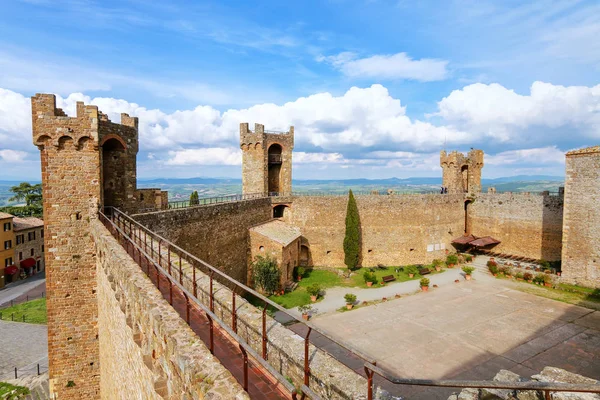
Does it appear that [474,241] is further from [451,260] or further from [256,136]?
[256,136]

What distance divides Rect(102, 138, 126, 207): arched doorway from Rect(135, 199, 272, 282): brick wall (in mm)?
1939

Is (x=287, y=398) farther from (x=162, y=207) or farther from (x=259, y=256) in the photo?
(x=259, y=256)

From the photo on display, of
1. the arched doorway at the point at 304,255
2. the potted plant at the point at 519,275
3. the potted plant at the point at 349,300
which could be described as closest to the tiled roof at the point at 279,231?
the arched doorway at the point at 304,255

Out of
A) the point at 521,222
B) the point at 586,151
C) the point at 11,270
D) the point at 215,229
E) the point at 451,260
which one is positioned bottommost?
the point at 11,270

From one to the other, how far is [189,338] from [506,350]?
11962 mm

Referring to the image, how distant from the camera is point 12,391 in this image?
47.4 ft

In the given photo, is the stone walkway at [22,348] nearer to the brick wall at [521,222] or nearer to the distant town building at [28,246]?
the distant town building at [28,246]

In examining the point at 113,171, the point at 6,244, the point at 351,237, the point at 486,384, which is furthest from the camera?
the point at 6,244

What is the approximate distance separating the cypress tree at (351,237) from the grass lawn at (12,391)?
1771 cm

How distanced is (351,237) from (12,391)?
18723 mm

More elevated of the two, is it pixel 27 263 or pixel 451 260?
pixel 451 260

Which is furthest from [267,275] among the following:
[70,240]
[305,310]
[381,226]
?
[381,226]

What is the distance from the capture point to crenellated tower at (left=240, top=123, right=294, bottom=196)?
79.1ft

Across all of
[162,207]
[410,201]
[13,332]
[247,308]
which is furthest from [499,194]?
[13,332]
